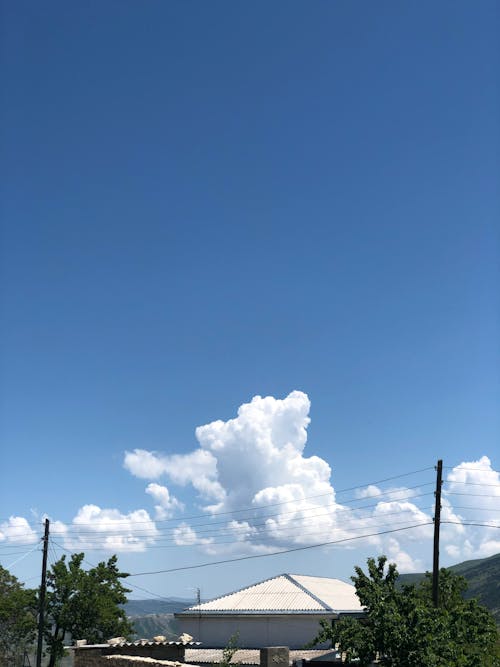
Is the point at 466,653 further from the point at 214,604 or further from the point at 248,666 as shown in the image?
the point at 214,604

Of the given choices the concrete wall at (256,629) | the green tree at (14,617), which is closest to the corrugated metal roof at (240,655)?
the concrete wall at (256,629)

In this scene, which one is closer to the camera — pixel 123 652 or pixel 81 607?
pixel 123 652

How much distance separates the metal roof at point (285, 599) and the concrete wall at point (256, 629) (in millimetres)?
515

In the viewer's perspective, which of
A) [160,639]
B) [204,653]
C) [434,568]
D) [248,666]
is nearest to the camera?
[160,639]

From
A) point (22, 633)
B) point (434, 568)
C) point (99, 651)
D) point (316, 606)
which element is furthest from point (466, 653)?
point (22, 633)

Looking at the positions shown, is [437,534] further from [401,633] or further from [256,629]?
[256,629]

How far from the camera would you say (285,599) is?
2136 inches

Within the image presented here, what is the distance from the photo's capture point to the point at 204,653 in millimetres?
50281

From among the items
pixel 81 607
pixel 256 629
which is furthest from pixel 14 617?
pixel 256 629

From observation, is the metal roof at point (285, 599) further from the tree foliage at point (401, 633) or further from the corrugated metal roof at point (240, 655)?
the tree foliage at point (401, 633)

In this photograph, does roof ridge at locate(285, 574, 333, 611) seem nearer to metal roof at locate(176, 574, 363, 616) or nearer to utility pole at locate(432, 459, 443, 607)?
metal roof at locate(176, 574, 363, 616)

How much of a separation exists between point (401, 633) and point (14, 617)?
44.9 metres

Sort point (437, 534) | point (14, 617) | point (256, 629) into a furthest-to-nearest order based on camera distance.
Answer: point (14, 617) → point (256, 629) → point (437, 534)

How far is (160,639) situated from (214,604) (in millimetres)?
30438
